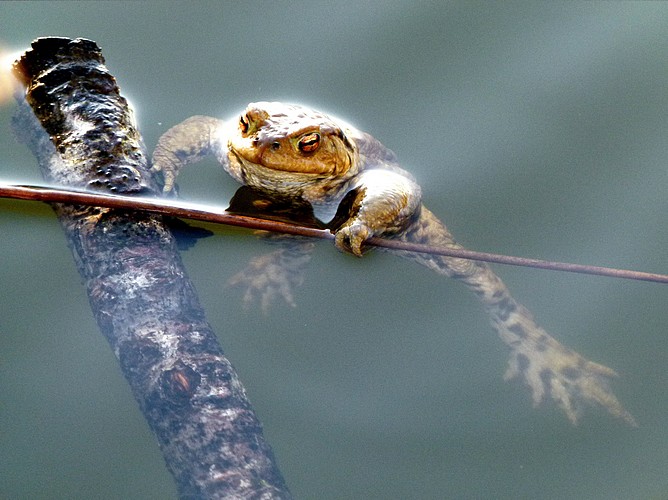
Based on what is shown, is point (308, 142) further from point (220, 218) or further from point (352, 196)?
point (220, 218)

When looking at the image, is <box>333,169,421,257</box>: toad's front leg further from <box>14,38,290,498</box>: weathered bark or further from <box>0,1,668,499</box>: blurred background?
<box>14,38,290,498</box>: weathered bark

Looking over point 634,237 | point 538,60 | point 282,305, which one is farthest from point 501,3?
point 282,305

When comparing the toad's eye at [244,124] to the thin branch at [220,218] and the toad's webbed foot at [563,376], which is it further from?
the toad's webbed foot at [563,376]

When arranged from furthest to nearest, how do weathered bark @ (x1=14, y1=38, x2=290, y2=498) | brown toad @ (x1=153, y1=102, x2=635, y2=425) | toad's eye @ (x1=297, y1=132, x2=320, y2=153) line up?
1. toad's eye @ (x1=297, y1=132, x2=320, y2=153)
2. brown toad @ (x1=153, y1=102, x2=635, y2=425)
3. weathered bark @ (x1=14, y1=38, x2=290, y2=498)

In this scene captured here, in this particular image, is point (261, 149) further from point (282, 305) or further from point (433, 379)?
point (433, 379)

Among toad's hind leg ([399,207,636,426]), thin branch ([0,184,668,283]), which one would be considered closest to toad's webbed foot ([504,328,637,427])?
toad's hind leg ([399,207,636,426])

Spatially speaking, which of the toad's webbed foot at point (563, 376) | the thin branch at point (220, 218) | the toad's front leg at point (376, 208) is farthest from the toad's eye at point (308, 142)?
the toad's webbed foot at point (563, 376)
